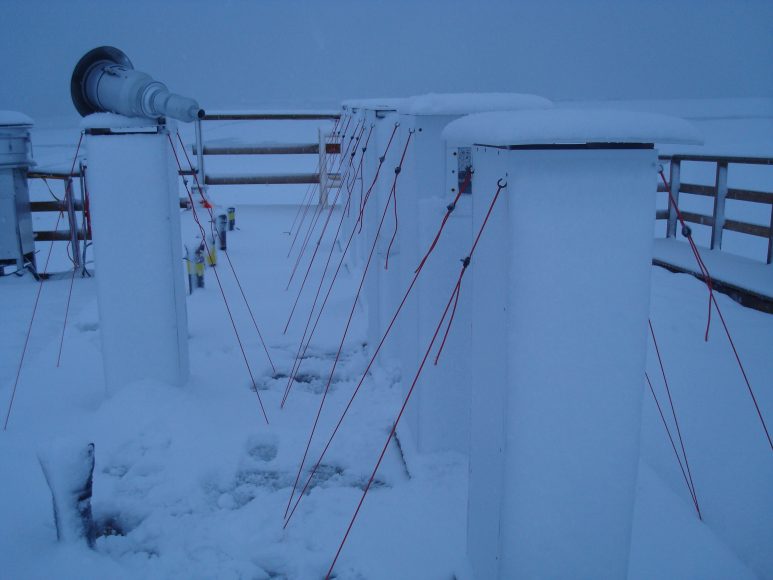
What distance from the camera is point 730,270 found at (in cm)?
594

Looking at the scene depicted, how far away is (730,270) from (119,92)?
5.20 meters

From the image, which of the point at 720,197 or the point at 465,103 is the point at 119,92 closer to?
the point at 465,103

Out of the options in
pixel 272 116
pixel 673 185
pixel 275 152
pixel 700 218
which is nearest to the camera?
pixel 700 218

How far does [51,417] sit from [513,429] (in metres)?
2.54

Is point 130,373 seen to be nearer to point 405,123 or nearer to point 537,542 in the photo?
point 405,123

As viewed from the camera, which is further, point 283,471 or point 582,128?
point 283,471

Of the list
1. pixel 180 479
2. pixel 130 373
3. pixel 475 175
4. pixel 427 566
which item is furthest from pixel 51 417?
pixel 475 175

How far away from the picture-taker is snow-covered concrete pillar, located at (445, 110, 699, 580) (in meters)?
1.51

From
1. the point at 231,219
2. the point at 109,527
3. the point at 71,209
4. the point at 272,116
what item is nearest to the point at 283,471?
the point at 109,527

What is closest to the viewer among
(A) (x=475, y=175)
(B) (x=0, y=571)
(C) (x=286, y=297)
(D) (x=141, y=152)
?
(A) (x=475, y=175)

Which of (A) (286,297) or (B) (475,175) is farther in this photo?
(A) (286,297)

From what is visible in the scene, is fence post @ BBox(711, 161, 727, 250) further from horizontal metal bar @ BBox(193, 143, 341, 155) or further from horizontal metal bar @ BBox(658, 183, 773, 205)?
horizontal metal bar @ BBox(193, 143, 341, 155)

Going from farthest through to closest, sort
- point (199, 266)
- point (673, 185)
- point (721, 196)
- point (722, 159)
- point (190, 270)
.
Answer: point (673, 185)
point (721, 196)
point (722, 159)
point (199, 266)
point (190, 270)

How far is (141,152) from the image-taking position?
3131 mm
